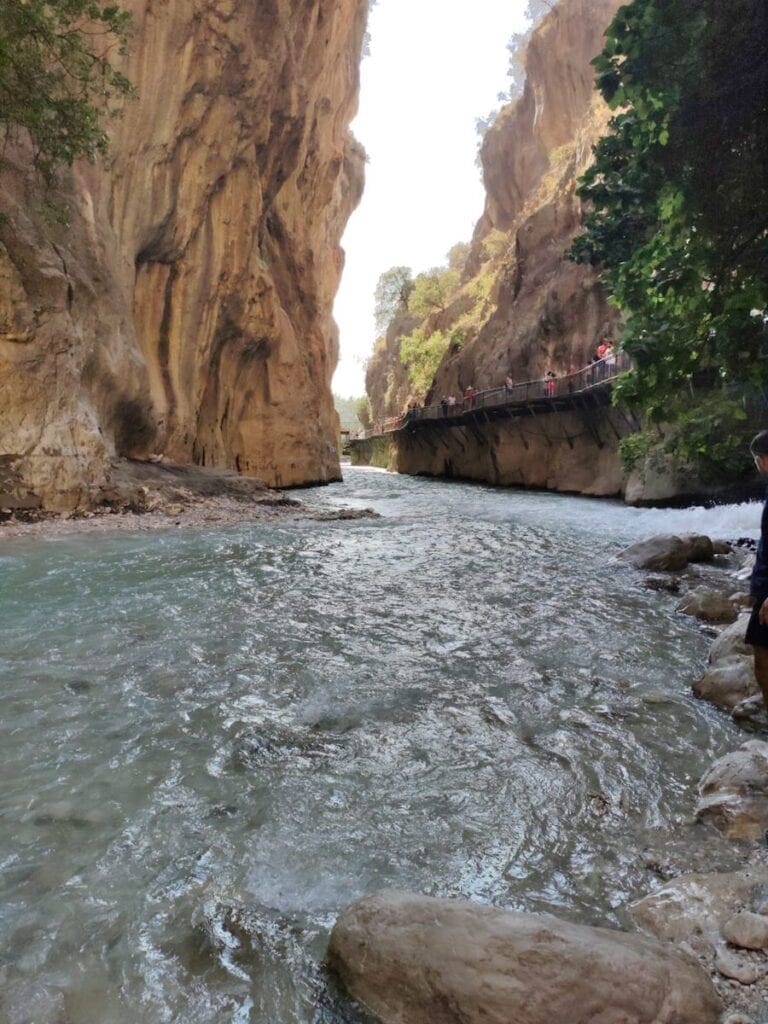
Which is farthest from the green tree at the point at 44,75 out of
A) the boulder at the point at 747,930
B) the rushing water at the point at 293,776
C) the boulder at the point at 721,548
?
the boulder at the point at 747,930

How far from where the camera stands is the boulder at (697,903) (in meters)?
2.13

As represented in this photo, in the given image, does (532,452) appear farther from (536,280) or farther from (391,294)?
(391,294)

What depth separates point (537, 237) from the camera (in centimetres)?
3684

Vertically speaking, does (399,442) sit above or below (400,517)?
above

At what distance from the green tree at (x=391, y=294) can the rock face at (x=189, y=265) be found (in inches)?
1255

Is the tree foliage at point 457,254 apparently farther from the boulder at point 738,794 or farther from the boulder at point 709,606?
the boulder at point 738,794

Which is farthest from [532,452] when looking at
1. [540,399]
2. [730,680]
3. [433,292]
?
[730,680]

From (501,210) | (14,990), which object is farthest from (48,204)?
(501,210)

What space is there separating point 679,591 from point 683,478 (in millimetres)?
12745

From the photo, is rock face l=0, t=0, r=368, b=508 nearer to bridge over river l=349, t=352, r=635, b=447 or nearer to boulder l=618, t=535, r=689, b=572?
bridge over river l=349, t=352, r=635, b=447

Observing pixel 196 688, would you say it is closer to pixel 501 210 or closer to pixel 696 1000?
pixel 696 1000

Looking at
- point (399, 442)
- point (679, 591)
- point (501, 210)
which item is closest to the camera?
point (679, 591)

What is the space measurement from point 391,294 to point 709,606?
65516 millimetres

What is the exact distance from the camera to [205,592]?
7.11m
